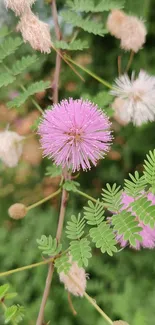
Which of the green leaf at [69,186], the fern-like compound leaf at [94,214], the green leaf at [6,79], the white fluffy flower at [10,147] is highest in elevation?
the green leaf at [6,79]

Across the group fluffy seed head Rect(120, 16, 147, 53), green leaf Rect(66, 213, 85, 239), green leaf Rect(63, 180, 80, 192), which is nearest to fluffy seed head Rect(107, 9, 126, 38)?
fluffy seed head Rect(120, 16, 147, 53)

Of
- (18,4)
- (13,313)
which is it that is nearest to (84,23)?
(18,4)

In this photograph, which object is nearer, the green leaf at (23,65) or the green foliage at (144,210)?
the green foliage at (144,210)

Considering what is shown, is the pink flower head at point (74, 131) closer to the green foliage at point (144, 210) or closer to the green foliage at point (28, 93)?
the green foliage at point (144, 210)

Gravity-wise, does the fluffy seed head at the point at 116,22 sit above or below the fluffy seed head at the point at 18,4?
above

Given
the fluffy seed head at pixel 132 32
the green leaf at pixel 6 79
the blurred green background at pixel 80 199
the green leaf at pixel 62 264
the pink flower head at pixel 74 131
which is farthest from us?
the blurred green background at pixel 80 199

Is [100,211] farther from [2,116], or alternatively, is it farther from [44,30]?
[2,116]

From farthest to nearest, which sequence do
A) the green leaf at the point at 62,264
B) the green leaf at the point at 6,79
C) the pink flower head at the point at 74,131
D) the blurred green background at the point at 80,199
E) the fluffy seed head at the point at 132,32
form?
the blurred green background at the point at 80,199
the fluffy seed head at the point at 132,32
the green leaf at the point at 6,79
the green leaf at the point at 62,264
the pink flower head at the point at 74,131

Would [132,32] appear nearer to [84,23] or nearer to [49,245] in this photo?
[84,23]

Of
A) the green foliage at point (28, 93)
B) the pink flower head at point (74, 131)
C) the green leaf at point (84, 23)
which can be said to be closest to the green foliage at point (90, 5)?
the green leaf at point (84, 23)
